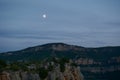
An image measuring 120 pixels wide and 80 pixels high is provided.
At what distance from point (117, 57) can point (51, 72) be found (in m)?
97.9

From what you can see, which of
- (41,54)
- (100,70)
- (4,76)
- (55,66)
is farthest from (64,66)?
(100,70)

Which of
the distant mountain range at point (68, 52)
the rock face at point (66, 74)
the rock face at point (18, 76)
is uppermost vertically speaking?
the distant mountain range at point (68, 52)

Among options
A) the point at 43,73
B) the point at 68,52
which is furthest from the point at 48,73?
the point at 68,52

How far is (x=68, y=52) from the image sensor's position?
559 ft

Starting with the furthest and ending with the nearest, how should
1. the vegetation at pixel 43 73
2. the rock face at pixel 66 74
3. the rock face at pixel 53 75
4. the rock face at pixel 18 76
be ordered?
the rock face at pixel 66 74 → the vegetation at pixel 43 73 → the rock face at pixel 53 75 → the rock face at pixel 18 76

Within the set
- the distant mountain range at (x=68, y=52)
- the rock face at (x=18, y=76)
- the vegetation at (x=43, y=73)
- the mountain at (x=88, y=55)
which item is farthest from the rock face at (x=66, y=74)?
the distant mountain range at (x=68, y=52)

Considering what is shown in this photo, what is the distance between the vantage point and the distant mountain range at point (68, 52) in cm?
15262

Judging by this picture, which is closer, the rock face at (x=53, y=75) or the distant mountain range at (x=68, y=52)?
the rock face at (x=53, y=75)

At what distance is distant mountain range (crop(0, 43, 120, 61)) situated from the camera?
501 feet

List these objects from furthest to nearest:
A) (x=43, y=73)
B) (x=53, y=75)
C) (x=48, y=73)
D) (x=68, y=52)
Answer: (x=68, y=52) < (x=53, y=75) < (x=48, y=73) < (x=43, y=73)

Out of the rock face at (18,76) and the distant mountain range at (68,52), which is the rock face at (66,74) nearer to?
the rock face at (18,76)

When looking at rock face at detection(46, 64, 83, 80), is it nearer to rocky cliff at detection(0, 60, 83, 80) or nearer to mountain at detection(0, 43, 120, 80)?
rocky cliff at detection(0, 60, 83, 80)

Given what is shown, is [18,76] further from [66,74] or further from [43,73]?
[66,74]

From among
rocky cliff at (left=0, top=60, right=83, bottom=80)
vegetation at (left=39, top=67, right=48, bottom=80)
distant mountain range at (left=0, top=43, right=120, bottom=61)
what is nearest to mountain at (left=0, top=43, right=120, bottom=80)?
distant mountain range at (left=0, top=43, right=120, bottom=61)
